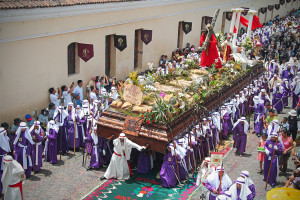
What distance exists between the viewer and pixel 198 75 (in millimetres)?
15836

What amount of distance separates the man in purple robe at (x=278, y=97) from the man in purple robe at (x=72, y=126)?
8.59 meters

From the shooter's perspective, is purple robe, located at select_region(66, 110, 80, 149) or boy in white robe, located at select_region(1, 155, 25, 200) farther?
purple robe, located at select_region(66, 110, 80, 149)

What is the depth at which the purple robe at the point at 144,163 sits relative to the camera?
11.2 meters

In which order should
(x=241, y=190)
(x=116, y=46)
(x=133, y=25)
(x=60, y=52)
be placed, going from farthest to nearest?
(x=133, y=25) < (x=116, y=46) < (x=60, y=52) < (x=241, y=190)

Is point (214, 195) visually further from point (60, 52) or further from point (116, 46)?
point (116, 46)

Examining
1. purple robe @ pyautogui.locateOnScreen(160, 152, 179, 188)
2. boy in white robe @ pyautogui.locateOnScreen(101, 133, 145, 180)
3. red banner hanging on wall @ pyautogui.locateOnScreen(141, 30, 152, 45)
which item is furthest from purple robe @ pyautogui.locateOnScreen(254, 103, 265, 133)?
red banner hanging on wall @ pyautogui.locateOnScreen(141, 30, 152, 45)

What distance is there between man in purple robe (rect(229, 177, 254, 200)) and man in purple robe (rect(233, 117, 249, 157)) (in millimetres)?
4027

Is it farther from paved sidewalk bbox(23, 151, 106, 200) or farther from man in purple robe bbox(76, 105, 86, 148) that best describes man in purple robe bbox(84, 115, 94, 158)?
paved sidewalk bbox(23, 151, 106, 200)

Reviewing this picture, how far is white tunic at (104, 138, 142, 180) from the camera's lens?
10766 millimetres

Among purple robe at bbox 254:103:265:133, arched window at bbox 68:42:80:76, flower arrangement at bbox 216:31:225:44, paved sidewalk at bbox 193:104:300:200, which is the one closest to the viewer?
paved sidewalk at bbox 193:104:300:200

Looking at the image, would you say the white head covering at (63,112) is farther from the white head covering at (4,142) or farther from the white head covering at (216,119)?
the white head covering at (216,119)

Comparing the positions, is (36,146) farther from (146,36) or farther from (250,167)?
(146,36)

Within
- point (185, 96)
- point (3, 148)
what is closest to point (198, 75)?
point (185, 96)

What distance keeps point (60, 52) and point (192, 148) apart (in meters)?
6.29
